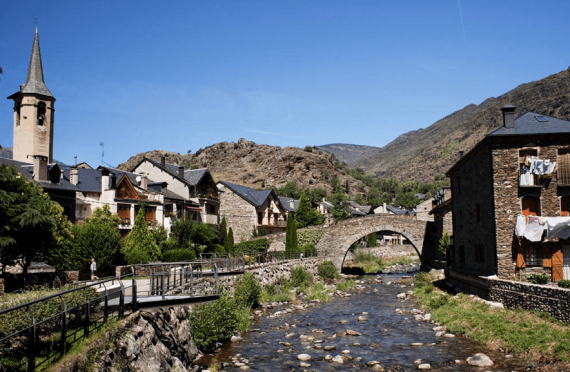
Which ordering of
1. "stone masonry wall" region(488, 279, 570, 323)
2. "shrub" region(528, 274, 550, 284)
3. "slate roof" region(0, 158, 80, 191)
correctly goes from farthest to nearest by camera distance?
"slate roof" region(0, 158, 80, 191) → "shrub" region(528, 274, 550, 284) → "stone masonry wall" region(488, 279, 570, 323)

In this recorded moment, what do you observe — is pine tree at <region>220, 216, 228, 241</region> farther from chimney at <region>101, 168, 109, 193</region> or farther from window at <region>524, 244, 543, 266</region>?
window at <region>524, 244, 543, 266</region>

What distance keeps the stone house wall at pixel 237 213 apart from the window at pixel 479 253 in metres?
30.4

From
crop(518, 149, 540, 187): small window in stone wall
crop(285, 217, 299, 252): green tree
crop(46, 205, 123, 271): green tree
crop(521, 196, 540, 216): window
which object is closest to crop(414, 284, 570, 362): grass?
crop(521, 196, 540, 216): window

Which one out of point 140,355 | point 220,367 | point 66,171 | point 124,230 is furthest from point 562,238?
point 66,171

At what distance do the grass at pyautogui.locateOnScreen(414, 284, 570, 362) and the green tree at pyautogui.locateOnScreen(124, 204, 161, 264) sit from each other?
19230 millimetres

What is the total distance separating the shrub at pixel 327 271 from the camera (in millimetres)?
43172

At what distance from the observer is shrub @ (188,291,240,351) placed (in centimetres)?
1714

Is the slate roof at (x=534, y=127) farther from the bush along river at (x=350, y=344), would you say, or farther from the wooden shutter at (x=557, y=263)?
the bush along river at (x=350, y=344)

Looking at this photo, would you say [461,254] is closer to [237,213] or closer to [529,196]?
[529,196]

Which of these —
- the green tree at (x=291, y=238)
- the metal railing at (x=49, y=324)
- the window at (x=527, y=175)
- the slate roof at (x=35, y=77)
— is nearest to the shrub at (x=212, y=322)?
the metal railing at (x=49, y=324)

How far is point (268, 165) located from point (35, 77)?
280 ft

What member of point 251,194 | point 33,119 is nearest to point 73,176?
point 33,119

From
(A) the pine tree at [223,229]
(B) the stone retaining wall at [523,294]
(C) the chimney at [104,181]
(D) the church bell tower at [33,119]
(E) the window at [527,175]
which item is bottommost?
(B) the stone retaining wall at [523,294]

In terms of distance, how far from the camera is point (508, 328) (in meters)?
17.5
